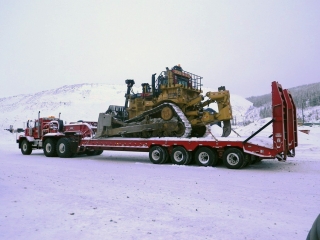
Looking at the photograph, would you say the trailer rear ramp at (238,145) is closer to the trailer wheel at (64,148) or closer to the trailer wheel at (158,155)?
the trailer wheel at (158,155)

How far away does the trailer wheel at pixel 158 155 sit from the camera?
13.0 metres

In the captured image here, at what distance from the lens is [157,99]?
48.3 feet

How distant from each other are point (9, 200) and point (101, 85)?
95.6m

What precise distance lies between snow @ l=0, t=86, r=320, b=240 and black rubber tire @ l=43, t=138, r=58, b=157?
22.8ft

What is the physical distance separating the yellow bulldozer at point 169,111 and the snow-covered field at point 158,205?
13.6 feet

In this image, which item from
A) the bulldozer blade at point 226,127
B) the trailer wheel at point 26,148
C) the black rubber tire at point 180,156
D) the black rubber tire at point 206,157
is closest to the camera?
the black rubber tire at point 206,157

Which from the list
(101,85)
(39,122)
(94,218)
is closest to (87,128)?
(39,122)

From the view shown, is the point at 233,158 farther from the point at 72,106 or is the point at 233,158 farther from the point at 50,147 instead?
the point at 72,106

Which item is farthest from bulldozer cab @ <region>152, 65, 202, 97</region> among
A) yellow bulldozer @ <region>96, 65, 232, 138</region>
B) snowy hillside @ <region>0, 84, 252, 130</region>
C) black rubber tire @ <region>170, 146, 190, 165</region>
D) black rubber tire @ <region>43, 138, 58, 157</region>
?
snowy hillside @ <region>0, 84, 252, 130</region>

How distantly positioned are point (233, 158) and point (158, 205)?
604 centimetres

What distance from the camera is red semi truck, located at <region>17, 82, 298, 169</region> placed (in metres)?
10.8

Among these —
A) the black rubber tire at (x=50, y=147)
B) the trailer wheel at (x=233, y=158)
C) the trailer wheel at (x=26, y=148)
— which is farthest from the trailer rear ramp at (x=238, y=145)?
the trailer wheel at (x=26, y=148)

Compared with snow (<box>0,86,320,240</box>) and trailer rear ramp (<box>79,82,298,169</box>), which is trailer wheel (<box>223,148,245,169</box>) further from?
snow (<box>0,86,320,240</box>)

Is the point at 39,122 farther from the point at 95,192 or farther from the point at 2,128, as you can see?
the point at 2,128
